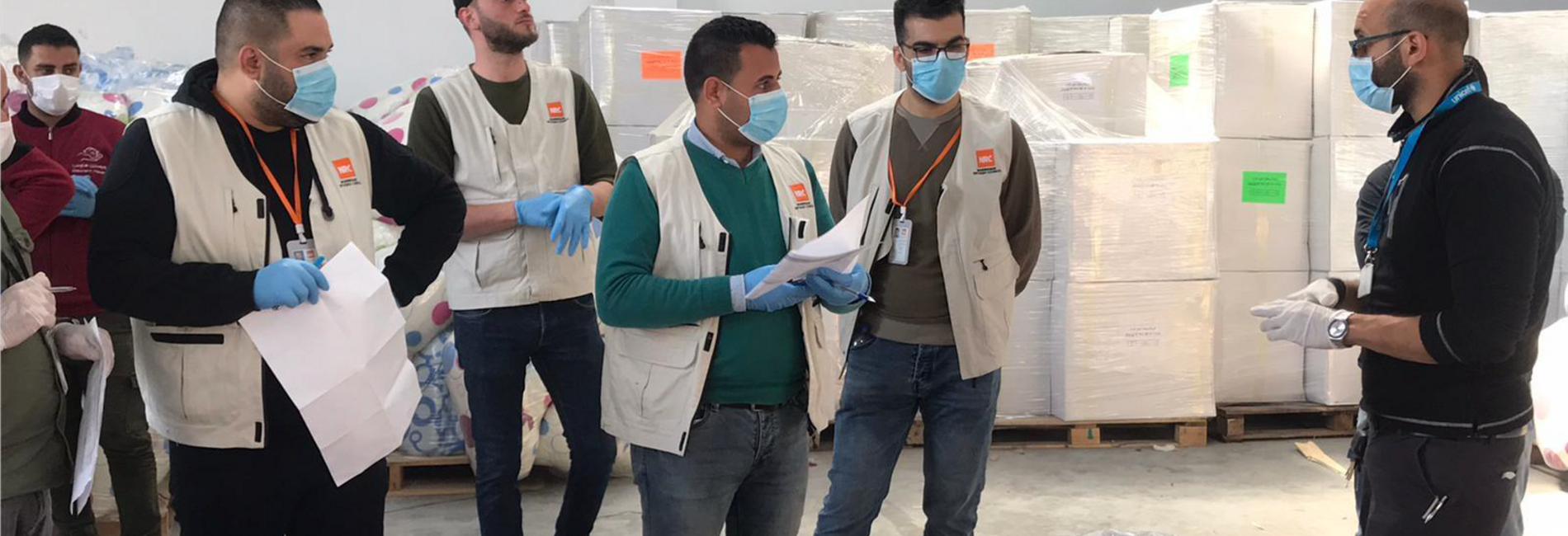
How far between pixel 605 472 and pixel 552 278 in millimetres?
625

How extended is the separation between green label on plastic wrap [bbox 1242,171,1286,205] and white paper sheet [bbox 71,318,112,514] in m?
4.66

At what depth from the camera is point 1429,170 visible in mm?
2199

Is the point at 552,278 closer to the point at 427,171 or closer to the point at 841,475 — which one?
the point at 427,171

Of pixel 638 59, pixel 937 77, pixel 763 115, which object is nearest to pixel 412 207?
pixel 763 115

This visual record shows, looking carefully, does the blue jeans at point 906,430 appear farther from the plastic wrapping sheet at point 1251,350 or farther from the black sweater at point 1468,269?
the plastic wrapping sheet at point 1251,350

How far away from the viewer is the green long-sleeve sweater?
7.23 feet

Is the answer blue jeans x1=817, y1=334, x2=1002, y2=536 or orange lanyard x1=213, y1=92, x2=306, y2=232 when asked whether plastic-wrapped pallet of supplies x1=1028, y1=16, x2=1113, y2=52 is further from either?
orange lanyard x1=213, y1=92, x2=306, y2=232

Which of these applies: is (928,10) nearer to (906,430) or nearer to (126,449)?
(906,430)

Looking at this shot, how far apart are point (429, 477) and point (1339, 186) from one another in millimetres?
4174

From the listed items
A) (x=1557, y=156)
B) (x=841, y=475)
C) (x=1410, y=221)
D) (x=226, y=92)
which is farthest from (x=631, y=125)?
(x=1557, y=156)

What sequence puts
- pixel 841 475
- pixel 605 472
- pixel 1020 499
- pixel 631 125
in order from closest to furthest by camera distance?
pixel 841 475 < pixel 605 472 < pixel 1020 499 < pixel 631 125

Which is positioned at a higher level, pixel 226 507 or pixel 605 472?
pixel 226 507

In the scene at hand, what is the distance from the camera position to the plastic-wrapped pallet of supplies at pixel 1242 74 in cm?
521

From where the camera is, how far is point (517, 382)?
10.8 ft
